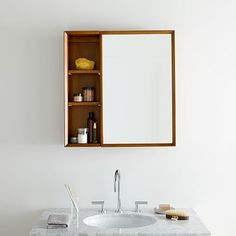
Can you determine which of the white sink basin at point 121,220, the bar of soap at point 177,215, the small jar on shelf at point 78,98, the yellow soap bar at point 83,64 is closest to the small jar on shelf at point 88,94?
the small jar on shelf at point 78,98

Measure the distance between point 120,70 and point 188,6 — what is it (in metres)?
0.63

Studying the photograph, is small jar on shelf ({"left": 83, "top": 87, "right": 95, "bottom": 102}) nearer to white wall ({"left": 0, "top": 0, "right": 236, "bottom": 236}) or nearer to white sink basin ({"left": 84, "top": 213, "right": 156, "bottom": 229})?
white wall ({"left": 0, "top": 0, "right": 236, "bottom": 236})

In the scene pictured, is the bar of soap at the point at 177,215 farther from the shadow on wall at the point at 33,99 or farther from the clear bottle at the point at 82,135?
the shadow on wall at the point at 33,99

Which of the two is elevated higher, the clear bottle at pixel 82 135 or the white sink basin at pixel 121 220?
the clear bottle at pixel 82 135

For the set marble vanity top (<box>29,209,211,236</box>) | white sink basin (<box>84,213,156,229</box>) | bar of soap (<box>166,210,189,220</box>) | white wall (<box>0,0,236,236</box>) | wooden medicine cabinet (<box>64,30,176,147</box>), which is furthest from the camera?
white wall (<box>0,0,236,236</box>)

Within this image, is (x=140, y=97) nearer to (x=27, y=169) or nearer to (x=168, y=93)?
(x=168, y=93)

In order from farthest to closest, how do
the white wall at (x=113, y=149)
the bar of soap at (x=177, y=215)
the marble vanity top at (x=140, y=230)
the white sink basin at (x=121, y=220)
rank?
the white wall at (x=113, y=149)
the white sink basin at (x=121, y=220)
the bar of soap at (x=177, y=215)
the marble vanity top at (x=140, y=230)

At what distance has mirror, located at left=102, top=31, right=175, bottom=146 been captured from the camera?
109 inches

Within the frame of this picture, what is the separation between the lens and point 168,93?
2.77m

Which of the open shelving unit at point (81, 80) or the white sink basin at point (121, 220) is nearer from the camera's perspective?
the white sink basin at point (121, 220)

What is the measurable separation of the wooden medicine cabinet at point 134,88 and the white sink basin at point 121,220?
1.44ft

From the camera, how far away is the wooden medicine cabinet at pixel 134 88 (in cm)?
276

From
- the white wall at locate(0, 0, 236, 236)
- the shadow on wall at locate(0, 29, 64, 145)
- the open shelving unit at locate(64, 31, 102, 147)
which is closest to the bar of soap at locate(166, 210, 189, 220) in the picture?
the white wall at locate(0, 0, 236, 236)

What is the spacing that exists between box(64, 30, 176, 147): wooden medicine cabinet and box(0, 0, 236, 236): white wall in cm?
13
